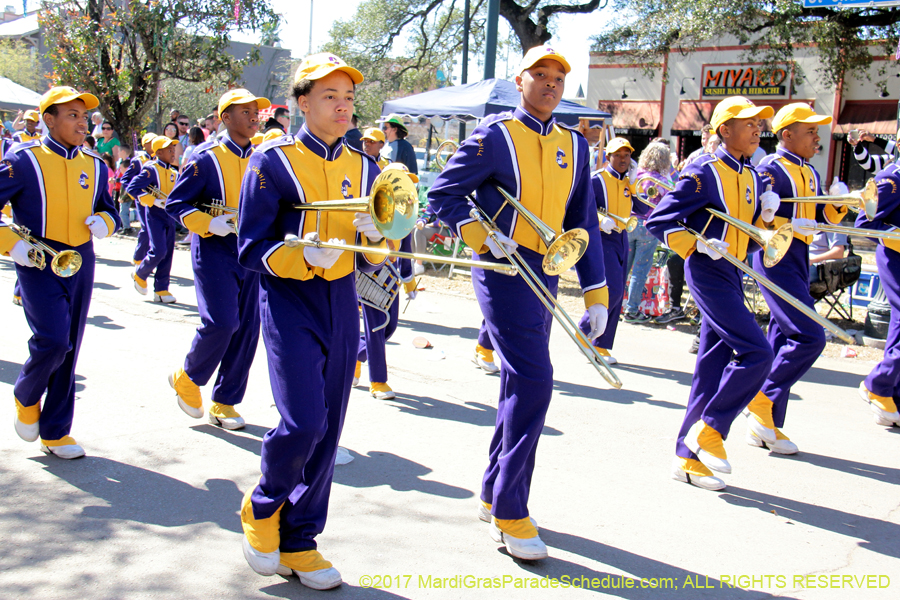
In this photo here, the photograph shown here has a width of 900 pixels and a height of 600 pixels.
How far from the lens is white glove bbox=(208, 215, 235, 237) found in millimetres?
4980

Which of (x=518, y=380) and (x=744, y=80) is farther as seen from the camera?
(x=744, y=80)

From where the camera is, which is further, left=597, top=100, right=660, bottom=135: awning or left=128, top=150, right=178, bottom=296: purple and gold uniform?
left=597, top=100, right=660, bottom=135: awning

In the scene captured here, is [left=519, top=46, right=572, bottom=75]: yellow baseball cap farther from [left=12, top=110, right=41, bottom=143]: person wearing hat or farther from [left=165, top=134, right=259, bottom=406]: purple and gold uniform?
[left=12, top=110, right=41, bottom=143]: person wearing hat

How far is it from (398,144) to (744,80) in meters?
19.2

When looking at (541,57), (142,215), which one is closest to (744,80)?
(142,215)

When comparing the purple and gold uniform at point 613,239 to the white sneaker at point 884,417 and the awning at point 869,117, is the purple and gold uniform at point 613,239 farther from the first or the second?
the awning at point 869,117

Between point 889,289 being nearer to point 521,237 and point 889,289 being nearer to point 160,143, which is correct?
point 521,237

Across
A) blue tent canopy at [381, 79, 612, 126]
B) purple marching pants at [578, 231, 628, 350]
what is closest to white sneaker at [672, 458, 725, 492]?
purple marching pants at [578, 231, 628, 350]

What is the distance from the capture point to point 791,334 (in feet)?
18.0

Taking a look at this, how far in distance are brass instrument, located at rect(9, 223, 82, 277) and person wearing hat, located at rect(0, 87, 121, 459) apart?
45 mm

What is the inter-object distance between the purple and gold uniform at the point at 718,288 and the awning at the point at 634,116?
24.1m

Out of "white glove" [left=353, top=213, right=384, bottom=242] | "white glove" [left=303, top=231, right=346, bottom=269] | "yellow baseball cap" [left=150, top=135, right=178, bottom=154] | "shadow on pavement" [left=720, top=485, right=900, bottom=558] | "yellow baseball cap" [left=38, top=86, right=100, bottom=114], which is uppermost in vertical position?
"yellow baseball cap" [left=150, top=135, right=178, bottom=154]

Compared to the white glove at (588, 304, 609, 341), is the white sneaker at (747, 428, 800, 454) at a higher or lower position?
lower

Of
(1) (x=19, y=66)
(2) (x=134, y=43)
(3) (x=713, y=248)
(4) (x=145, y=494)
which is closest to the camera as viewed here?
(4) (x=145, y=494)
